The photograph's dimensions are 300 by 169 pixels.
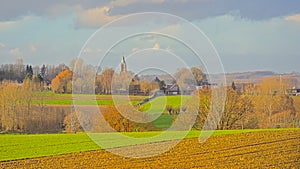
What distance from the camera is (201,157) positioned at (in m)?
22.6

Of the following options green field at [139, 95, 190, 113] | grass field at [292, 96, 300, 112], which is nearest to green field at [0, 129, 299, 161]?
green field at [139, 95, 190, 113]

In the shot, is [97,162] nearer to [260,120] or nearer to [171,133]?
[171,133]

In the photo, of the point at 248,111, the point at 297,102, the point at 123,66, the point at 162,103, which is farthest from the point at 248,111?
the point at 123,66

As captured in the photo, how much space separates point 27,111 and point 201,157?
24718mm

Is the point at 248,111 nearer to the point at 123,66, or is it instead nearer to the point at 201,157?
the point at 201,157

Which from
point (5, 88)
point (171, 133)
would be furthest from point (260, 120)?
point (5, 88)

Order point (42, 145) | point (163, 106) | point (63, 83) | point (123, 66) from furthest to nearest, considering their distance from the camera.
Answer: point (63, 83) → point (42, 145) → point (163, 106) → point (123, 66)

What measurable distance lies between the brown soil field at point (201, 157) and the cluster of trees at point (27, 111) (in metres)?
16.6

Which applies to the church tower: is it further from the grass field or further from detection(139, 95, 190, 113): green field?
the grass field

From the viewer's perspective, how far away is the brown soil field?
67.4ft

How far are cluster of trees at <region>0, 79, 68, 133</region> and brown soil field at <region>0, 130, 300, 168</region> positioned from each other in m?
16.6

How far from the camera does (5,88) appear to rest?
4412cm

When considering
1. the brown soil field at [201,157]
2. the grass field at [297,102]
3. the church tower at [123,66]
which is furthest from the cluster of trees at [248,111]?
the church tower at [123,66]

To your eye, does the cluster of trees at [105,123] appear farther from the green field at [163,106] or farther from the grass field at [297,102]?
the grass field at [297,102]
